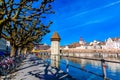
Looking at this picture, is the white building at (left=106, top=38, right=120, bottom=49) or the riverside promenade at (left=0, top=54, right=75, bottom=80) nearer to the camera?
the riverside promenade at (left=0, top=54, right=75, bottom=80)

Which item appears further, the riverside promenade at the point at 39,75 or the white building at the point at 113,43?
the white building at the point at 113,43

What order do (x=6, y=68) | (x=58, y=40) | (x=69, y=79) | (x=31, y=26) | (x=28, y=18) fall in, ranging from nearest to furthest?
(x=28, y=18) → (x=69, y=79) → (x=6, y=68) → (x=31, y=26) → (x=58, y=40)

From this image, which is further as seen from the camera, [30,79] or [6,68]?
[6,68]

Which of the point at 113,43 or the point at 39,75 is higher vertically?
the point at 113,43

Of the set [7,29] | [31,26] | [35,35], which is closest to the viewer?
[7,29]

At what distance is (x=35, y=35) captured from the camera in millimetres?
35250

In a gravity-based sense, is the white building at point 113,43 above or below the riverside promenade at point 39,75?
above

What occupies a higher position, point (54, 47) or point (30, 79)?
point (54, 47)

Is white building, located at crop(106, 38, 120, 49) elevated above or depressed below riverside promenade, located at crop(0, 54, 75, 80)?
above

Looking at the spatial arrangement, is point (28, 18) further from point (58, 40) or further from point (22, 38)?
point (58, 40)

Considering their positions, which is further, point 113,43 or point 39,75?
point 113,43

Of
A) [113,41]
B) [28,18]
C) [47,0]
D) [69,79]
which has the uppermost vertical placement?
[113,41]

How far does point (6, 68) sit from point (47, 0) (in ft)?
18.6

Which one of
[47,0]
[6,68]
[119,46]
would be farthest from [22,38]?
[119,46]
